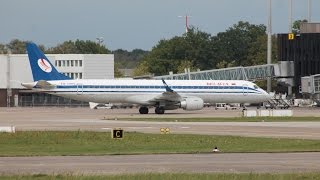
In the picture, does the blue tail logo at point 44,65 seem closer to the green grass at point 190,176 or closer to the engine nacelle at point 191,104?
the engine nacelle at point 191,104

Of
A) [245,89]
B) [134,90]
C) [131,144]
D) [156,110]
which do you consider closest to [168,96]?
[156,110]

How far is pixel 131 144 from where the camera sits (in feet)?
137

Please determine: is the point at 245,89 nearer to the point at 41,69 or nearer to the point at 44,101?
the point at 41,69

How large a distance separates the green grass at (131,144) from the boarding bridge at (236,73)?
76427 millimetres

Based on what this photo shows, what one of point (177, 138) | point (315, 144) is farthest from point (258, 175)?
point (177, 138)

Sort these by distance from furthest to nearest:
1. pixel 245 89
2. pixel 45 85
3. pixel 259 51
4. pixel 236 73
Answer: pixel 259 51
pixel 236 73
pixel 245 89
pixel 45 85

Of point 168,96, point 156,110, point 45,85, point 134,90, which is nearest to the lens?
point 168,96

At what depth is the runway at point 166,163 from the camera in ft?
92.6

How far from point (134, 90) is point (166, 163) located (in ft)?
188

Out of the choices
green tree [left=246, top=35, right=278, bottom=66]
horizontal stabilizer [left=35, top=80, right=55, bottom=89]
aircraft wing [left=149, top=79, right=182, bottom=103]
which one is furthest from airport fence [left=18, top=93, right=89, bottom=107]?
green tree [left=246, top=35, right=278, bottom=66]

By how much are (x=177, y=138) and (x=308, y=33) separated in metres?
89.5

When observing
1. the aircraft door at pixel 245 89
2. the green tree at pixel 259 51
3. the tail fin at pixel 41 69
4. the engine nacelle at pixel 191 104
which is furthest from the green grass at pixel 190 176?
the green tree at pixel 259 51

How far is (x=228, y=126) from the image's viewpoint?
60469 mm

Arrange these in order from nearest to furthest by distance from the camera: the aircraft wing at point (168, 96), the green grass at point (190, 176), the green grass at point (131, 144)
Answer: the green grass at point (190, 176) → the green grass at point (131, 144) → the aircraft wing at point (168, 96)
